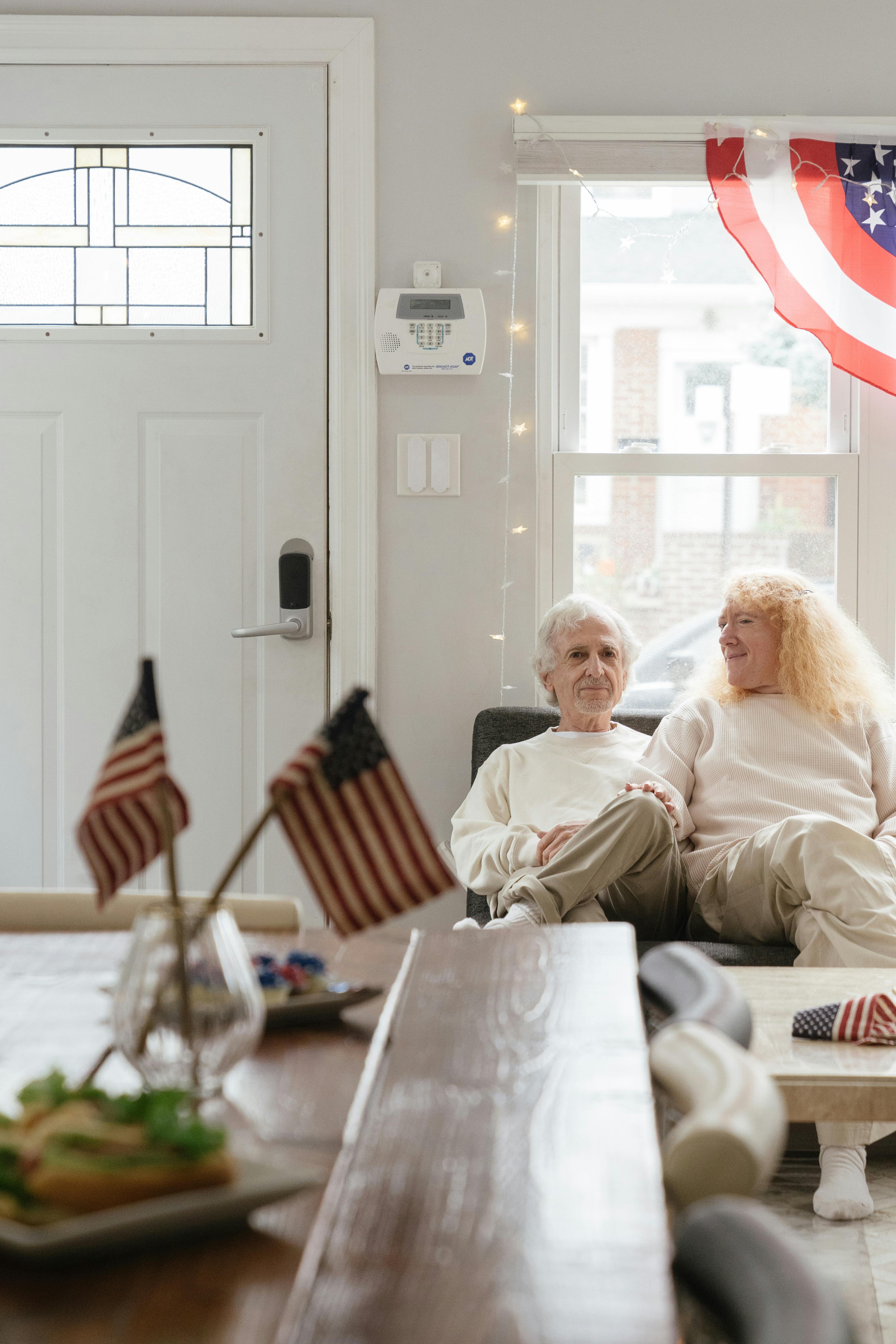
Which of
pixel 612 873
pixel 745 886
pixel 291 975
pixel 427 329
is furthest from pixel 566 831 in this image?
pixel 291 975

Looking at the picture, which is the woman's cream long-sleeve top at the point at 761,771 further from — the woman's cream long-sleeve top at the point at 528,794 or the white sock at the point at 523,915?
the white sock at the point at 523,915

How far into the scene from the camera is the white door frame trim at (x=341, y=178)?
2.95 m

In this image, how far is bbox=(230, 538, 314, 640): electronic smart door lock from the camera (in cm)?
299

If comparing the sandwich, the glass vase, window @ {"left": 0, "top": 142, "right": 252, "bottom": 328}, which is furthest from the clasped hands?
the sandwich

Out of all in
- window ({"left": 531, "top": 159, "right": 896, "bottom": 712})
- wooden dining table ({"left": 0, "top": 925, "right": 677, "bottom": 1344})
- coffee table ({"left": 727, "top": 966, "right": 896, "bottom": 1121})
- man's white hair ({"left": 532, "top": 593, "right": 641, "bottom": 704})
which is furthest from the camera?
window ({"left": 531, "top": 159, "right": 896, "bottom": 712})

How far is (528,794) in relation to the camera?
2730 millimetres

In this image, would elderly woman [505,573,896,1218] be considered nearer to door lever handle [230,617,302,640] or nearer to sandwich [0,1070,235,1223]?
door lever handle [230,617,302,640]

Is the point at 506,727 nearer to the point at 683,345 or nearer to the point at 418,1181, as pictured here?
the point at 683,345

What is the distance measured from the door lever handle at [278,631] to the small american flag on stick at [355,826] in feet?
7.03

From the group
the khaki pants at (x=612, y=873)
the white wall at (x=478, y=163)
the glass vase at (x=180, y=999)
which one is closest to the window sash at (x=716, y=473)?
the white wall at (x=478, y=163)

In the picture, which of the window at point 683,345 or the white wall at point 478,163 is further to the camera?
the window at point 683,345

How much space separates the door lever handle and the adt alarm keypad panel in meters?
0.66

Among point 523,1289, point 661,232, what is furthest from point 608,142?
point 523,1289

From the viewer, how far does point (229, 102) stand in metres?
2.99
